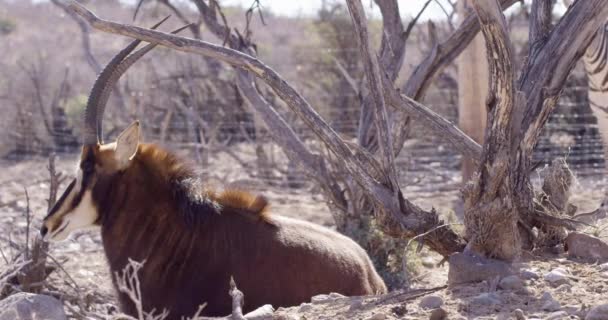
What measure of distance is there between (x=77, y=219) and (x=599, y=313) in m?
3.04

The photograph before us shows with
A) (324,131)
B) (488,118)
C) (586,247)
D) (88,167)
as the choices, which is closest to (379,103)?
(324,131)

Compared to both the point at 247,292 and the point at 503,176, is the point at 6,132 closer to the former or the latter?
the point at 247,292

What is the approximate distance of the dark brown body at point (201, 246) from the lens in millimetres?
5391

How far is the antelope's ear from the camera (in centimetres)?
550

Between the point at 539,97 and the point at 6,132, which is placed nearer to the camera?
the point at 539,97

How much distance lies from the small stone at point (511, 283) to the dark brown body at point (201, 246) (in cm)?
135

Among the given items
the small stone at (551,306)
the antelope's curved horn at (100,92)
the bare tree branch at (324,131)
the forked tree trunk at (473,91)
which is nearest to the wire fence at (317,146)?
the forked tree trunk at (473,91)

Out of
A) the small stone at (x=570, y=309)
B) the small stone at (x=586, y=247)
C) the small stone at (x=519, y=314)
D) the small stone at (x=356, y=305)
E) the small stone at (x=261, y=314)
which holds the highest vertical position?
the small stone at (x=586, y=247)

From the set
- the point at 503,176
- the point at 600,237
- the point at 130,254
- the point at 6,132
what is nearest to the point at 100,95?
the point at 130,254

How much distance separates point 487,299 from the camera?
4121 mm

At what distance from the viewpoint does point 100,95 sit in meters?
5.79

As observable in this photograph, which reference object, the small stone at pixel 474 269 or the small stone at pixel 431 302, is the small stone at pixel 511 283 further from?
the small stone at pixel 431 302

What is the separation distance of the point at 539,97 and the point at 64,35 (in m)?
37.1

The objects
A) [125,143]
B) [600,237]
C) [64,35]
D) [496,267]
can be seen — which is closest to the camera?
[496,267]
